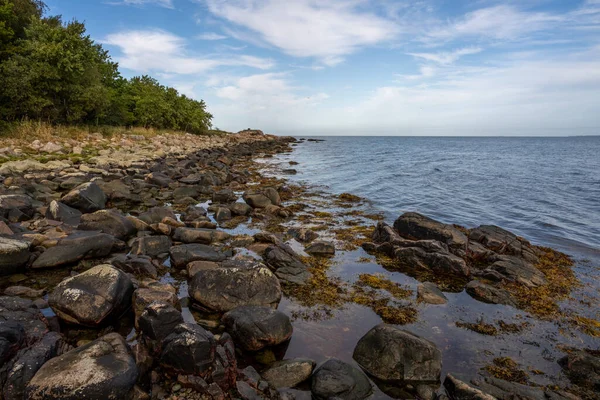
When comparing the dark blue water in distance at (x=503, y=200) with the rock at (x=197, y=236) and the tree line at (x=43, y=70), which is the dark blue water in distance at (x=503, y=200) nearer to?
the rock at (x=197, y=236)

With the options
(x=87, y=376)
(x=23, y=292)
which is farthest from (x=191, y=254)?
(x=87, y=376)

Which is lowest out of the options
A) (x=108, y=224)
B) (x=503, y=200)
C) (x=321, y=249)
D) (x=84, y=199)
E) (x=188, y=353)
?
(x=503, y=200)

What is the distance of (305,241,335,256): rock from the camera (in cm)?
1069

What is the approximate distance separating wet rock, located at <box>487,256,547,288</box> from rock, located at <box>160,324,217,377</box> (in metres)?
8.37

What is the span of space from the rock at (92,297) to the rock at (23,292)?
117 cm

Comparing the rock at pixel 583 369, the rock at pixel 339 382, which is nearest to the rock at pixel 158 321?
the rock at pixel 339 382

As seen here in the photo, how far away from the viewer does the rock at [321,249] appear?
10.7 metres

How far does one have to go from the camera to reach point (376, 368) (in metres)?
5.31

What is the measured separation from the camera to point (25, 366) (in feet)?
13.8

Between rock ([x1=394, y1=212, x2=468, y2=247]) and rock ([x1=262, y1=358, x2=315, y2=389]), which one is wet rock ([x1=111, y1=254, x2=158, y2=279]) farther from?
rock ([x1=394, y1=212, x2=468, y2=247])

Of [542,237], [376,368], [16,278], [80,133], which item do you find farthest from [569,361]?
[80,133]

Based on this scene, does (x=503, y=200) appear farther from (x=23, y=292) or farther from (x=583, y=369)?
(x=23, y=292)

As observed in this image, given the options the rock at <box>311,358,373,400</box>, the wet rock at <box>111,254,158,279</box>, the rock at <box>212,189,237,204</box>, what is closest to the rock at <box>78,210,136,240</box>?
the wet rock at <box>111,254,158,279</box>

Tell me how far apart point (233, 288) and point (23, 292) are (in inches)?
164
